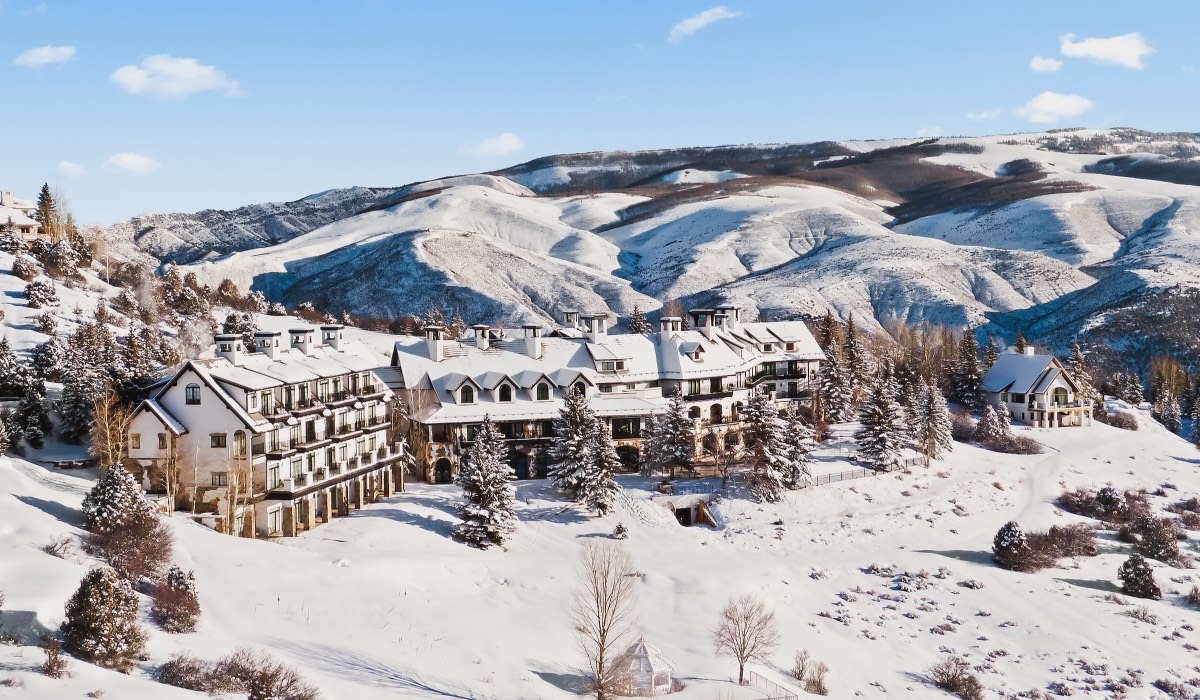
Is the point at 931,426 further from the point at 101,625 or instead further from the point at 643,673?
the point at 101,625

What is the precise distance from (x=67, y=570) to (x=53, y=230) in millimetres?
80793

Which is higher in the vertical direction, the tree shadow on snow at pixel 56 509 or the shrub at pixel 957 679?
the tree shadow on snow at pixel 56 509

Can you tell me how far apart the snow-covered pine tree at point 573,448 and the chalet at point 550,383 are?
3391 millimetres

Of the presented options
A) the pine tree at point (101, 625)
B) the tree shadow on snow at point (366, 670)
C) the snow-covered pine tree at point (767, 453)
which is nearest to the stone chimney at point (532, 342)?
the snow-covered pine tree at point (767, 453)

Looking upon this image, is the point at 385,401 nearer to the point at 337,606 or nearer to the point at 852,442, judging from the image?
the point at 337,606

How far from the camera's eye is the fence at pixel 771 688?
30.2 meters

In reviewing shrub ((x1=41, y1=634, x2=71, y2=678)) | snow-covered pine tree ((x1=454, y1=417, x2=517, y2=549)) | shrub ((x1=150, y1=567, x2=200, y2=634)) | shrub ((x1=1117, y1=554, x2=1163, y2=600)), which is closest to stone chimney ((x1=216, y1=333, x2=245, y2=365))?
snow-covered pine tree ((x1=454, y1=417, x2=517, y2=549))

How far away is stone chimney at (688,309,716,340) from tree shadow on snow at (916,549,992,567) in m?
28.0

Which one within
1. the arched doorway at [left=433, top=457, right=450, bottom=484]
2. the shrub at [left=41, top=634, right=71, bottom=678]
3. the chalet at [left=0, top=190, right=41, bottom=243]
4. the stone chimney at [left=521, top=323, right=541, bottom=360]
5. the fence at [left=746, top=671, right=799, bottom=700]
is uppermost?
the chalet at [left=0, top=190, right=41, bottom=243]

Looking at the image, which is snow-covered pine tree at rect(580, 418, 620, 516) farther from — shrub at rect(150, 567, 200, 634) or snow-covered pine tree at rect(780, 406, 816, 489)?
shrub at rect(150, 567, 200, 634)

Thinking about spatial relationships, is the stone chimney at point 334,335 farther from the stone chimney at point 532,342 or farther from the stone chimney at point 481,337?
the stone chimney at point 532,342

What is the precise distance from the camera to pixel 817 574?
46.5 m

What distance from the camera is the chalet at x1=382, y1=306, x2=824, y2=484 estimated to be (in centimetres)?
5972

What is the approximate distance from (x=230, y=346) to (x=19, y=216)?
68278mm
